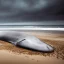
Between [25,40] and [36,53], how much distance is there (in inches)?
5.9

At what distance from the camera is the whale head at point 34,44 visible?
1.24 meters

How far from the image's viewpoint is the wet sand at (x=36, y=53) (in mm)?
1214

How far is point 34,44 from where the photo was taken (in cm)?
127

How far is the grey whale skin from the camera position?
4.08 feet

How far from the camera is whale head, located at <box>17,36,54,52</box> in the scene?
124cm

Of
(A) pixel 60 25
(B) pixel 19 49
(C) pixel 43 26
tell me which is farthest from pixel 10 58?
(A) pixel 60 25

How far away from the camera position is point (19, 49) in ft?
4.19

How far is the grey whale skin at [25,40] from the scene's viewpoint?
48.9 inches

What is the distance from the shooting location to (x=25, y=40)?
4.30 ft

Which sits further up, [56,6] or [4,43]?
[56,6]

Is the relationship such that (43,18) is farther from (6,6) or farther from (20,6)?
(6,6)

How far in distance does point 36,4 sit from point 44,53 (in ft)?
1.44

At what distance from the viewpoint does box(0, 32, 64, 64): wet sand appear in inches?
47.8

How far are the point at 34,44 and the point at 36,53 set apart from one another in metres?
0.07
